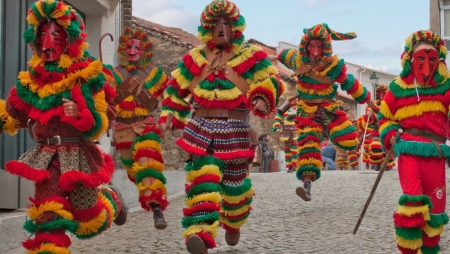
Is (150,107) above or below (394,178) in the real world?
above

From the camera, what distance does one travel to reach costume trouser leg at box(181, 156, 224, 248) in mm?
6781

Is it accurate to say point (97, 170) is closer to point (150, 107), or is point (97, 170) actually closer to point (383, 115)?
point (383, 115)

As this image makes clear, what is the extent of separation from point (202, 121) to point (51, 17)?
1949mm

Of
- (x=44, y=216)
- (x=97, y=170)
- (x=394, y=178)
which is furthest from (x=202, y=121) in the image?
(x=394, y=178)

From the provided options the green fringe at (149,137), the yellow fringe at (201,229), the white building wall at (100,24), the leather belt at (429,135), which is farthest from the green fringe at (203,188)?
the white building wall at (100,24)

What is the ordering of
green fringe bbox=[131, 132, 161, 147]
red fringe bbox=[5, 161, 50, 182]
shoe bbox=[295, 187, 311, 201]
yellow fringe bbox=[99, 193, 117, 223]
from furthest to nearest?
shoe bbox=[295, 187, 311, 201] < green fringe bbox=[131, 132, 161, 147] < yellow fringe bbox=[99, 193, 117, 223] < red fringe bbox=[5, 161, 50, 182]

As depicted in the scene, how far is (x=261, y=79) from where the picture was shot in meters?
7.41

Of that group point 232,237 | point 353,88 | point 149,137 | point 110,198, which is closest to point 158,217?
point 149,137

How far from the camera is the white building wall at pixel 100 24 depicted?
1363 centimetres

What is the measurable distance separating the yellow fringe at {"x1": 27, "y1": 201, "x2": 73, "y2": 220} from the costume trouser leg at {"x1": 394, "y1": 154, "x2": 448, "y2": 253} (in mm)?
2762

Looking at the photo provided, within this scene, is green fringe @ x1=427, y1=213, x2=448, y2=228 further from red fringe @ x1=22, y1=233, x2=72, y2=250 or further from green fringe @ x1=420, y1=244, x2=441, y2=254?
red fringe @ x1=22, y1=233, x2=72, y2=250

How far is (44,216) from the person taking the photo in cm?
571

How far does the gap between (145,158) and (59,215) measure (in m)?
3.61

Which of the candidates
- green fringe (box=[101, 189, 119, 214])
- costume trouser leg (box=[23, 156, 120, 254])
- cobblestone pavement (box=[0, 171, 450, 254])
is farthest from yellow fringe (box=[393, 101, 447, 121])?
costume trouser leg (box=[23, 156, 120, 254])
